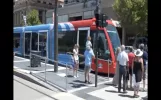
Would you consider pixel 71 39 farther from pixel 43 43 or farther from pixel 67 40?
pixel 43 43

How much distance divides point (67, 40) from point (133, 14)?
12.0 meters

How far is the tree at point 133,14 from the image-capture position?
25578 mm

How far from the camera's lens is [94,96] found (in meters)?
8.69

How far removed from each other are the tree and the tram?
10.1 metres

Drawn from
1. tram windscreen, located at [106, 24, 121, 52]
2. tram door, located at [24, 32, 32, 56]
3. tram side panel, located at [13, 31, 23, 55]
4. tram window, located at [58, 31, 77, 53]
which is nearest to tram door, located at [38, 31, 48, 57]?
tram window, located at [58, 31, 77, 53]

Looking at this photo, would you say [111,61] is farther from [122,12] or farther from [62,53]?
[122,12]

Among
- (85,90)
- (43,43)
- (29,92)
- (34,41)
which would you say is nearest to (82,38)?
(43,43)

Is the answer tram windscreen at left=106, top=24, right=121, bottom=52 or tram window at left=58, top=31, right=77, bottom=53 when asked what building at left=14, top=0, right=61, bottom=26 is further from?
tram windscreen at left=106, top=24, right=121, bottom=52

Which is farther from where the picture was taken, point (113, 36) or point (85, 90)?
point (113, 36)

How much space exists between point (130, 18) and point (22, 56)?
11.0 meters

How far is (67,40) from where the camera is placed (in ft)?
51.3

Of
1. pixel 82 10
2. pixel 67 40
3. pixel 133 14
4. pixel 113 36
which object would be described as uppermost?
pixel 82 10

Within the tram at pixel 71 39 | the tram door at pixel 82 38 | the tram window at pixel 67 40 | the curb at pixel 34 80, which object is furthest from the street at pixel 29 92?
the tram window at pixel 67 40
